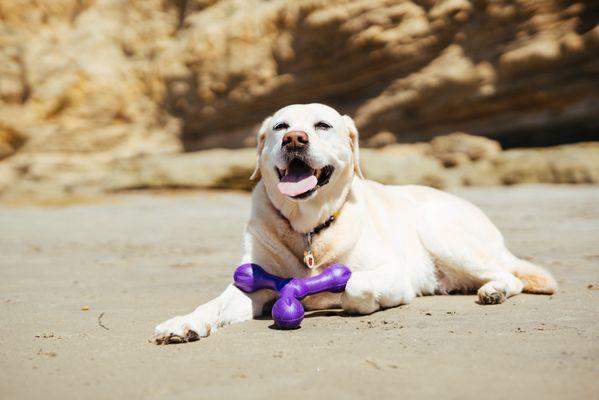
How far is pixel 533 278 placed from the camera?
3.87 meters

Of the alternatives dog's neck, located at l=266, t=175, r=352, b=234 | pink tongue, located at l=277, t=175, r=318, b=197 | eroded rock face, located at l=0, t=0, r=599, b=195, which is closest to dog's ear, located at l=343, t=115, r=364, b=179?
dog's neck, located at l=266, t=175, r=352, b=234

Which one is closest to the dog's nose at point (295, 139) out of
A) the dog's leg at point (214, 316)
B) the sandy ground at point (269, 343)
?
the dog's leg at point (214, 316)

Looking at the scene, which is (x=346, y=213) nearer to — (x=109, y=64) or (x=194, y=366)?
(x=194, y=366)

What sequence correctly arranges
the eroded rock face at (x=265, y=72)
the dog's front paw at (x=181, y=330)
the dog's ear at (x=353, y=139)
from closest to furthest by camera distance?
the dog's front paw at (x=181, y=330) < the dog's ear at (x=353, y=139) < the eroded rock face at (x=265, y=72)

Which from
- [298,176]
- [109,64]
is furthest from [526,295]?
[109,64]

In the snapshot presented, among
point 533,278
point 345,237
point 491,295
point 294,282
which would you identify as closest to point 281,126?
point 345,237

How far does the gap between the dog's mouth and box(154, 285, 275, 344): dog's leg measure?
1.96ft

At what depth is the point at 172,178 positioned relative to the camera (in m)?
14.0

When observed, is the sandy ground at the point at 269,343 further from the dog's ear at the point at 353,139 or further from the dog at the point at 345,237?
the dog's ear at the point at 353,139

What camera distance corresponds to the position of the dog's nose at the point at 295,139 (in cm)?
334

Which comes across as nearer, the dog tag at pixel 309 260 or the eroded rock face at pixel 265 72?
the dog tag at pixel 309 260

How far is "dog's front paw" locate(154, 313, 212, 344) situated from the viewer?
263cm

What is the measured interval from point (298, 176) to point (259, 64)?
14.0m

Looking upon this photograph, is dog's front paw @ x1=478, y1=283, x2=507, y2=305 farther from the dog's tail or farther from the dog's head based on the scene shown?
the dog's head
